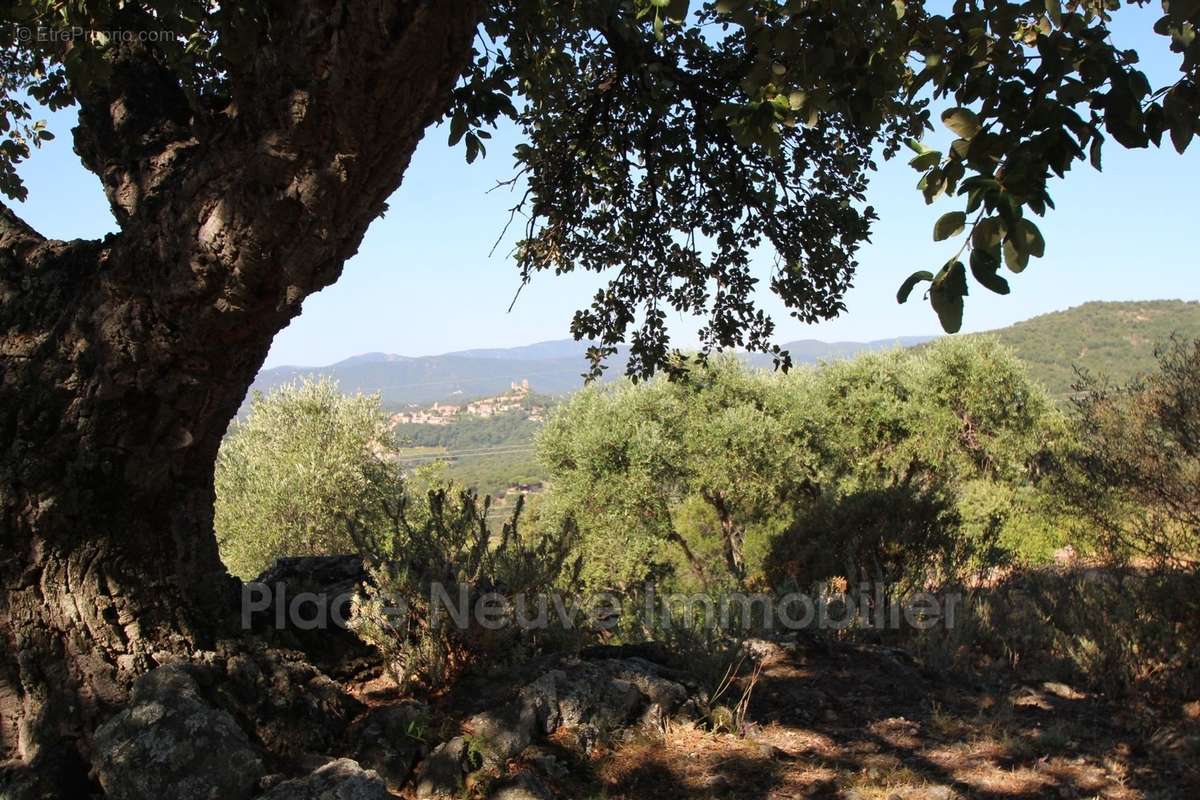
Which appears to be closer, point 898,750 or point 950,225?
point 950,225

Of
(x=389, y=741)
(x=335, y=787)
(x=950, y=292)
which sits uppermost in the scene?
(x=950, y=292)

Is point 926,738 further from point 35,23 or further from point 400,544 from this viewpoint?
point 35,23

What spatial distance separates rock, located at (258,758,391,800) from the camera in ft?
9.48

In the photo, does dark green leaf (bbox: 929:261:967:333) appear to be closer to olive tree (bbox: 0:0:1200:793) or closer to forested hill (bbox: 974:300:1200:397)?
olive tree (bbox: 0:0:1200:793)

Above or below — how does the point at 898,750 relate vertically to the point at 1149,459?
below

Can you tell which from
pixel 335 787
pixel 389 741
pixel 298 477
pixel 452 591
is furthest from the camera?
pixel 298 477


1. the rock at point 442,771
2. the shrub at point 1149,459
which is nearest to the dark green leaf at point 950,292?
the rock at point 442,771

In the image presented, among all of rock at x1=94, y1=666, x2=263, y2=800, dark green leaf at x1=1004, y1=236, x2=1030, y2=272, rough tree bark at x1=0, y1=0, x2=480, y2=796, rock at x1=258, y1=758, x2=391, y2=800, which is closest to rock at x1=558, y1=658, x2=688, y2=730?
rock at x1=258, y1=758, x2=391, y2=800

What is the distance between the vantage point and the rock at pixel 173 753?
2994mm

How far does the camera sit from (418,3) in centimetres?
275

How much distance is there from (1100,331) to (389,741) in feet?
328

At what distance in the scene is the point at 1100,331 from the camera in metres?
87.9

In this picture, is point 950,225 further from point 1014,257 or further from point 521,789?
point 521,789

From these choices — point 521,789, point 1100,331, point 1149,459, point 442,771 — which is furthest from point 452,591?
point 1100,331
